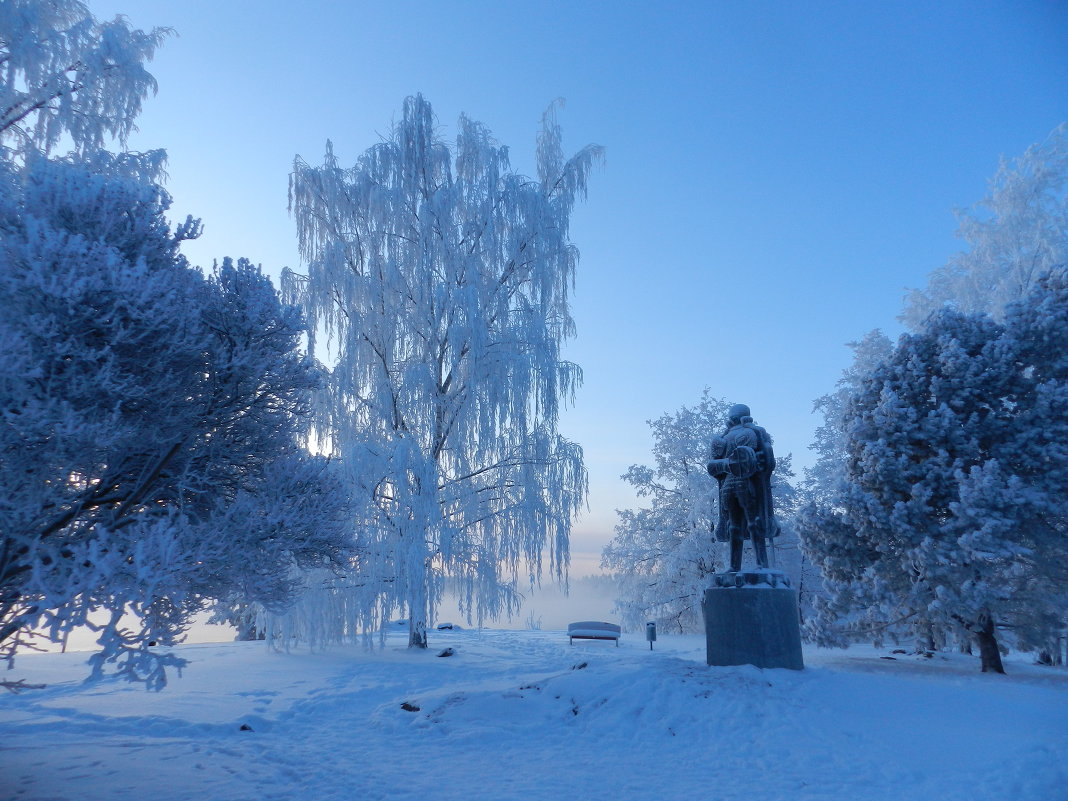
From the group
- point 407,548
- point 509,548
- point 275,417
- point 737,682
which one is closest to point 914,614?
point 737,682

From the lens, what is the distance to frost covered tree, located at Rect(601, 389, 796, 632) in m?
22.9

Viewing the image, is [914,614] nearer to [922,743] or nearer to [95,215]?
[922,743]

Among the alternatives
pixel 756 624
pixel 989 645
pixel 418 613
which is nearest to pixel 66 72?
pixel 418 613

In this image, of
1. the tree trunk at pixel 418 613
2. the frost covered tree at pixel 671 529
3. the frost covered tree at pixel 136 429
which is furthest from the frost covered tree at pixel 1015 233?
the frost covered tree at pixel 136 429

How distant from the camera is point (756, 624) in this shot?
33.2 ft

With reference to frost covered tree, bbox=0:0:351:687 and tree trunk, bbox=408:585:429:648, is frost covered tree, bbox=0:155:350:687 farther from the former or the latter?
tree trunk, bbox=408:585:429:648

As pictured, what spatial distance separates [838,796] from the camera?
5.76m

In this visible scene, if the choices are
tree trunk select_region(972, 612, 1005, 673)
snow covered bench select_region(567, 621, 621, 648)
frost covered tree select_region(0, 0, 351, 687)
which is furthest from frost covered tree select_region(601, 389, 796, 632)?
frost covered tree select_region(0, 0, 351, 687)

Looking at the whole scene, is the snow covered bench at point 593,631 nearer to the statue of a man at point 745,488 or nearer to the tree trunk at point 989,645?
the statue of a man at point 745,488

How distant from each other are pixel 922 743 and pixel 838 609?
6674 millimetres

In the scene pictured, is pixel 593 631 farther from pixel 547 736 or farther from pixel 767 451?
pixel 547 736

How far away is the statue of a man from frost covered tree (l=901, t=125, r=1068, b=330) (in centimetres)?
1415

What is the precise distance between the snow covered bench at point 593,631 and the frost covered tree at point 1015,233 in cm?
1491

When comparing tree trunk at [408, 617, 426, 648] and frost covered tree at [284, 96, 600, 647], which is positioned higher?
frost covered tree at [284, 96, 600, 647]
